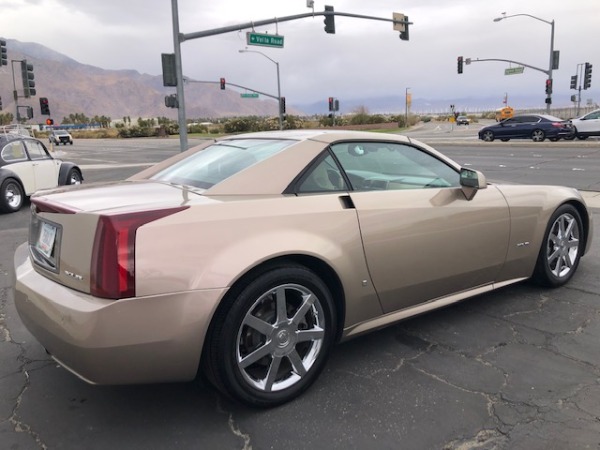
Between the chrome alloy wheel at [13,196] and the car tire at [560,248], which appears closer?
the car tire at [560,248]

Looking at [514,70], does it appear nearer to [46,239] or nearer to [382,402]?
[382,402]

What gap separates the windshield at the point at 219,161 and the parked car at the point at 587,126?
27.3 metres

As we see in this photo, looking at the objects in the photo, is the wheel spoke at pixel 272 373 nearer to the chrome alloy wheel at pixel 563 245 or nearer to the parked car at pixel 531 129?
the chrome alloy wheel at pixel 563 245

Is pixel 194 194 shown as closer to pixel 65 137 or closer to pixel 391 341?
pixel 391 341

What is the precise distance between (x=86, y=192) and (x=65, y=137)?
55490 mm

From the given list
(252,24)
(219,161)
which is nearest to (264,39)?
(252,24)

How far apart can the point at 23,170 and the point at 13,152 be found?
1.80 ft

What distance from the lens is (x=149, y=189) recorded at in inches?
121

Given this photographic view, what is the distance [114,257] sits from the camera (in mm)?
2314

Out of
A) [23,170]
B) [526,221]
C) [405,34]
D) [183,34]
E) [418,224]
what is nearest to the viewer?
[418,224]

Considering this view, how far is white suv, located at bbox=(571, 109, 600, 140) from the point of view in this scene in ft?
85.0

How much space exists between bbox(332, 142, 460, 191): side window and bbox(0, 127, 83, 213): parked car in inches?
354

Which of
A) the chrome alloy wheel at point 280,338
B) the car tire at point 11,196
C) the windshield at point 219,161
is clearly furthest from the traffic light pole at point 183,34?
the chrome alloy wheel at point 280,338

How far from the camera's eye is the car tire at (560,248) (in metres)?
4.28
